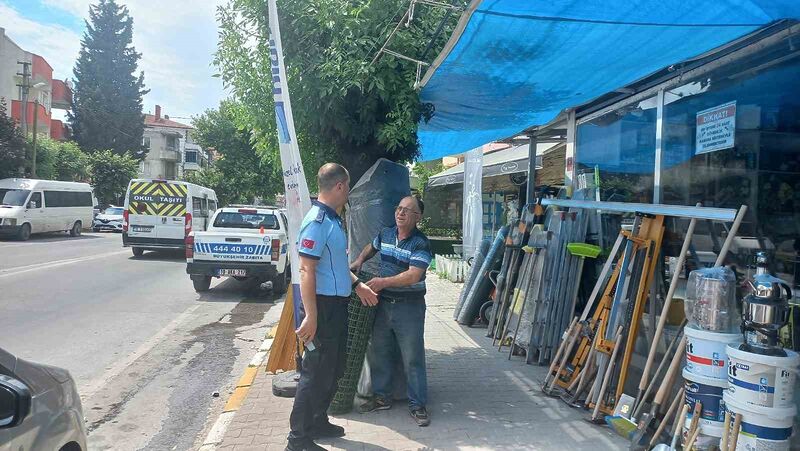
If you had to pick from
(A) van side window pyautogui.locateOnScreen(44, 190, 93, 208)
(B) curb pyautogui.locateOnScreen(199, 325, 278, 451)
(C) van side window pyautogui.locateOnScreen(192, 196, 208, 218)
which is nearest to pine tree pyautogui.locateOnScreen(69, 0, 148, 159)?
(A) van side window pyautogui.locateOnScreen(44, 190, 93, 208)

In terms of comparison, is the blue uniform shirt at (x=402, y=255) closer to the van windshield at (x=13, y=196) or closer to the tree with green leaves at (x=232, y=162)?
the van windshield at (x=13, y=196)

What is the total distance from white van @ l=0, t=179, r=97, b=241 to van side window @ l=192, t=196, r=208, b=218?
8198mm

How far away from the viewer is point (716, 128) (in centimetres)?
482

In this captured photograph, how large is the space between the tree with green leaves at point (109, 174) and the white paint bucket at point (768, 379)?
40772 millimetres

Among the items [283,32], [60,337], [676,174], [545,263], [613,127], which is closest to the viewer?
[283,32]

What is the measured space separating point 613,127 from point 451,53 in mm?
3386

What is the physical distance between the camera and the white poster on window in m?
4.67

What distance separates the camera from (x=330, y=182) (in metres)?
3.82

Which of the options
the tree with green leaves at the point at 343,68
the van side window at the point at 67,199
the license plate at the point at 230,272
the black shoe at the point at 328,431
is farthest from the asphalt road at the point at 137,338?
the van side window at the point at 67,199

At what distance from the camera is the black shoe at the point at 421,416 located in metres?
4.20

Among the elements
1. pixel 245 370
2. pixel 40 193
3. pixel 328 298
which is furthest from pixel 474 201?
pixel 40 193

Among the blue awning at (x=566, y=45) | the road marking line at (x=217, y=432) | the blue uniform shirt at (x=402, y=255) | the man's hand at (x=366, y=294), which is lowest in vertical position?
the road marking line at (x=217, y=432)

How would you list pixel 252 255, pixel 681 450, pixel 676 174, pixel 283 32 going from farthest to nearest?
pixel 252 255, pixel 676 174, pixel 283 32, pixel 681 450

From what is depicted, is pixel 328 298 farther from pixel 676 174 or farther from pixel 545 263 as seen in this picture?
pixel 676 174
